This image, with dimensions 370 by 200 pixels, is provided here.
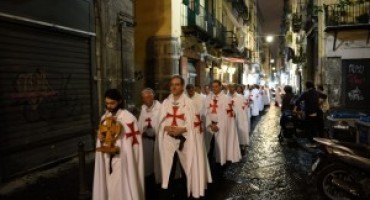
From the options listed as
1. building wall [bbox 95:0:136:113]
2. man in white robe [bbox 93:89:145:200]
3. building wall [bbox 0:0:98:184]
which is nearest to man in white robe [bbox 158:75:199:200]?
man in white robe [bbox 93:89:145:200]

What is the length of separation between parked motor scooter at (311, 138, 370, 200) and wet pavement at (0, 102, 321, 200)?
43 centimetres

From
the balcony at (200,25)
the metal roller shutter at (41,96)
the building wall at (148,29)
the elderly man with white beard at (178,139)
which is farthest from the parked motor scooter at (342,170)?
the balcony at (200,25)

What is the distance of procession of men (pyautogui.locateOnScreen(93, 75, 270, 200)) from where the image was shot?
5066 mm

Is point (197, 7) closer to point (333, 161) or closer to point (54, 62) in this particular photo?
point (54, 62)

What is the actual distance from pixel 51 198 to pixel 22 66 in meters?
2.98

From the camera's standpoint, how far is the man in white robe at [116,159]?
5043 mm

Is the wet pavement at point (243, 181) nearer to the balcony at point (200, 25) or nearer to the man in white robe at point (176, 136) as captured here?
the man in white robe at point (176, 136)

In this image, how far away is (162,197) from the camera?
6.21m

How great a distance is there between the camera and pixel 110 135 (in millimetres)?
5004

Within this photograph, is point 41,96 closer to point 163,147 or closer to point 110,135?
point 163,147

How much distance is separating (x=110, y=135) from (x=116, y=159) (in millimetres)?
322

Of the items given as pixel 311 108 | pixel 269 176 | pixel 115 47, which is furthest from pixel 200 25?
pixel 269 176

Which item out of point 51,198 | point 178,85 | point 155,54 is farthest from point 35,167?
point 155,54

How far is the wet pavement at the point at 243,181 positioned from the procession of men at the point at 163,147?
2.01ft
